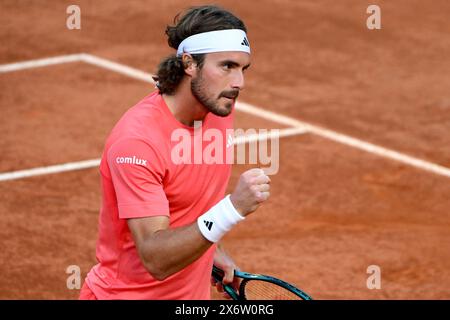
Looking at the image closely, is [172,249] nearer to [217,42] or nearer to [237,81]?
[237,81]

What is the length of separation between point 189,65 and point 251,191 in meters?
0.94

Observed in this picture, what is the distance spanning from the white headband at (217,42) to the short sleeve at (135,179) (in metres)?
0.62

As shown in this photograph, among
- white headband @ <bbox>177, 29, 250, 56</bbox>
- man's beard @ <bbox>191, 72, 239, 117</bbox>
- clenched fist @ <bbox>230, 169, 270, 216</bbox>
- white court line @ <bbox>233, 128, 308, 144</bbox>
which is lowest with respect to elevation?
clenched fist @ <bbox>230, 169, 270, 216</bbox>

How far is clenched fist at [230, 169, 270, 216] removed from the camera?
15.6 ft

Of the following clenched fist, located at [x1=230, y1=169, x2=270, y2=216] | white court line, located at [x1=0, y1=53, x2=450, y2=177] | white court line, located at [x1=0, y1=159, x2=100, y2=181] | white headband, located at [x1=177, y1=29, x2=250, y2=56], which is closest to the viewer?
clenched fist, located at [x1=230, y1=169, x2=270, y2=216]

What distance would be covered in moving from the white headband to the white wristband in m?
0.90

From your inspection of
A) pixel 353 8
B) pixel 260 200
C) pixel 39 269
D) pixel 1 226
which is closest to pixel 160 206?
pixel 260 200

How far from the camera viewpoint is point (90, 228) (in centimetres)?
907

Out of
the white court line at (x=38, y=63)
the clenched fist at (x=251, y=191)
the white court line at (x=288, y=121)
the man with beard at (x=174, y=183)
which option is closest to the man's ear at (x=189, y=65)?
the man with beard at (x=174, y=183)

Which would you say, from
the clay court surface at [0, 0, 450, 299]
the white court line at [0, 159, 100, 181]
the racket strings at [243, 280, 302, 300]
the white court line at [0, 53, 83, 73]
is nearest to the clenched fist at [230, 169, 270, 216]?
the racket strings at [243, 280, 302, 300]

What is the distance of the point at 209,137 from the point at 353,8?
32.2ft

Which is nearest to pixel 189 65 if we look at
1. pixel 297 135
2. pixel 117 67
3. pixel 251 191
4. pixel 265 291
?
pixel 251 191

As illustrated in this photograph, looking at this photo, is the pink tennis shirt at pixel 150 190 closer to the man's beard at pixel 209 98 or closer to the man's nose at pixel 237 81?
the man's beard at pixel 209 98

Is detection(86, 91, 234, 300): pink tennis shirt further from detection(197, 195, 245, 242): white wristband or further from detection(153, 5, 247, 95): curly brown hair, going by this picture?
detection(197, 195, 245, 242): white wristband
